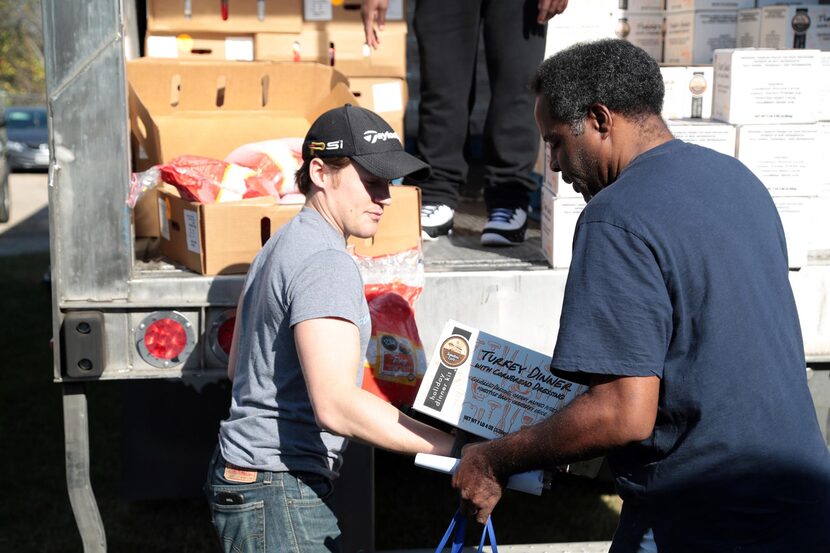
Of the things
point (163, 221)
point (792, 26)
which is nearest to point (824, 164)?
point (792, 26)

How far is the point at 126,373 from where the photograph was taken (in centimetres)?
270

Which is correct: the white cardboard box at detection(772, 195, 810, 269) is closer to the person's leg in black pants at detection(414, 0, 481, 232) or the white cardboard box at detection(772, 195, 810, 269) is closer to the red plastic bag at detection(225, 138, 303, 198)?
the person's leg in black pants at detection(414, 0, 481, 232)

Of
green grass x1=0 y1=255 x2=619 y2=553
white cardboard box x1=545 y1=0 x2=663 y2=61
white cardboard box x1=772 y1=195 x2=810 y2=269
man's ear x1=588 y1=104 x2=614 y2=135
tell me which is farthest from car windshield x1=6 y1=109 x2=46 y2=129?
man's ear x1=588 y1=104 x2=614 y2=135

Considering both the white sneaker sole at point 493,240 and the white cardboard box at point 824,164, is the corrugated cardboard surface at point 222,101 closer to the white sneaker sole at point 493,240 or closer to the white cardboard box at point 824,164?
the white sneaker sole at point 493,240

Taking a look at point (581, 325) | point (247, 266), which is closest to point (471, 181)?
point (247, 266)

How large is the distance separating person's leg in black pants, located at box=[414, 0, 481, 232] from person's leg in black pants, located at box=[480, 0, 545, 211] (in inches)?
4.1

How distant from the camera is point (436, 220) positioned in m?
3.64

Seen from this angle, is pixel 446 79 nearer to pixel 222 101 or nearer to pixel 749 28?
pixel 222 101

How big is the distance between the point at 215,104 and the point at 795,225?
78.9 inches

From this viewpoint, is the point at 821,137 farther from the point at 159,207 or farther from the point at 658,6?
the point at 159,207

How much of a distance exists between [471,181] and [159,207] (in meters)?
2.13

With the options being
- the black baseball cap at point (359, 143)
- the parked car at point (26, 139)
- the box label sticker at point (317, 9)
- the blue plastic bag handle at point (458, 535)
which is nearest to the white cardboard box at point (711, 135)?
the black baseball cap at point (359, 143)

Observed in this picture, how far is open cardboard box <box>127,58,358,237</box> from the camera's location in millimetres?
3490

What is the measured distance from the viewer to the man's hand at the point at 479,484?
6.64ft
